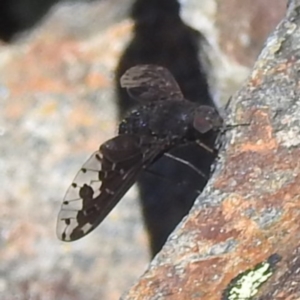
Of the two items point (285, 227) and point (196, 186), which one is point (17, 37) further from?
point (285, 227)

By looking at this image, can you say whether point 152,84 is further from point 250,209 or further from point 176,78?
point 250,209

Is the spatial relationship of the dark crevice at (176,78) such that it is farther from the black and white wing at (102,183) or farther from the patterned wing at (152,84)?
the black and white wing at (102,183)

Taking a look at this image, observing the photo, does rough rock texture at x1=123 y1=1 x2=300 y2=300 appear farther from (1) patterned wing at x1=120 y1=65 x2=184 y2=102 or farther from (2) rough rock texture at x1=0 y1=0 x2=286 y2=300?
(2) rough rock texture at x1=0 y1=0 x2=286 y2=300

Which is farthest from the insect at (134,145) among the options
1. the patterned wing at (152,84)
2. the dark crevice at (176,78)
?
the dark crevice at (176,78)

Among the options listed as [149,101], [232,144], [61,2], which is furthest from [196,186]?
[232,144]

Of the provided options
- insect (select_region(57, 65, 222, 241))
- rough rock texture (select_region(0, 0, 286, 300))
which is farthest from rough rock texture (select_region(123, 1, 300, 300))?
rough rock texture (select_region(0, 0, 286, 300))
